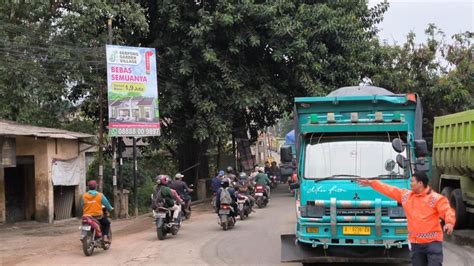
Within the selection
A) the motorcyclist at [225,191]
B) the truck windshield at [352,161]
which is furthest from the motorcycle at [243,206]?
the truck windshield at [352,161]

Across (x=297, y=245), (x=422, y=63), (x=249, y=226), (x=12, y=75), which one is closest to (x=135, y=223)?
(x=249, y=226)

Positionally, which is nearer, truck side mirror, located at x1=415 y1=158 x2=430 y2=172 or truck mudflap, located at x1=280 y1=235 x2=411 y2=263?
truck mudflap, located at x1=280 y1=235 x2=411 y2=263

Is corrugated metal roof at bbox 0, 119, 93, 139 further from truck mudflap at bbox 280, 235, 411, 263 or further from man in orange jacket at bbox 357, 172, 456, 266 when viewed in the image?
man in orange jacket at bbox 357, 172, 456, 266

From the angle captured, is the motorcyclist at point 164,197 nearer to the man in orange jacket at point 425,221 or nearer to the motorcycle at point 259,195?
the motorcycle at point 259,195

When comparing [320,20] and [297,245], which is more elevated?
[320,20]

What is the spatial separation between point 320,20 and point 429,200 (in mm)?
15818

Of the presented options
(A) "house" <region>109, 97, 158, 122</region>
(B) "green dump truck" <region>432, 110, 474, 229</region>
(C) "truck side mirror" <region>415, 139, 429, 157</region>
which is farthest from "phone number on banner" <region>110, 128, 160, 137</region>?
(C) "truck side mirror" <region>415, 139, 429, 157</region>

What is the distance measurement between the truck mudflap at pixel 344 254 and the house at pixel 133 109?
377 inches

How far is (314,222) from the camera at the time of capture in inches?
318

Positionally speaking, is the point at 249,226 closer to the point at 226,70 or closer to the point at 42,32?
the point at 226,70

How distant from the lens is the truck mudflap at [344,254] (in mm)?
8008

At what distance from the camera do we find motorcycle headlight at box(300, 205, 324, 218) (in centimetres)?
809

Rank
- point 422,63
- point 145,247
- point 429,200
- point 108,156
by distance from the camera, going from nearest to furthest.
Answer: point 429,200, point 145,247, point 108,156, point 422,63

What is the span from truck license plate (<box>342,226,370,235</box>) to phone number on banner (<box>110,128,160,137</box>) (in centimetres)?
1029
